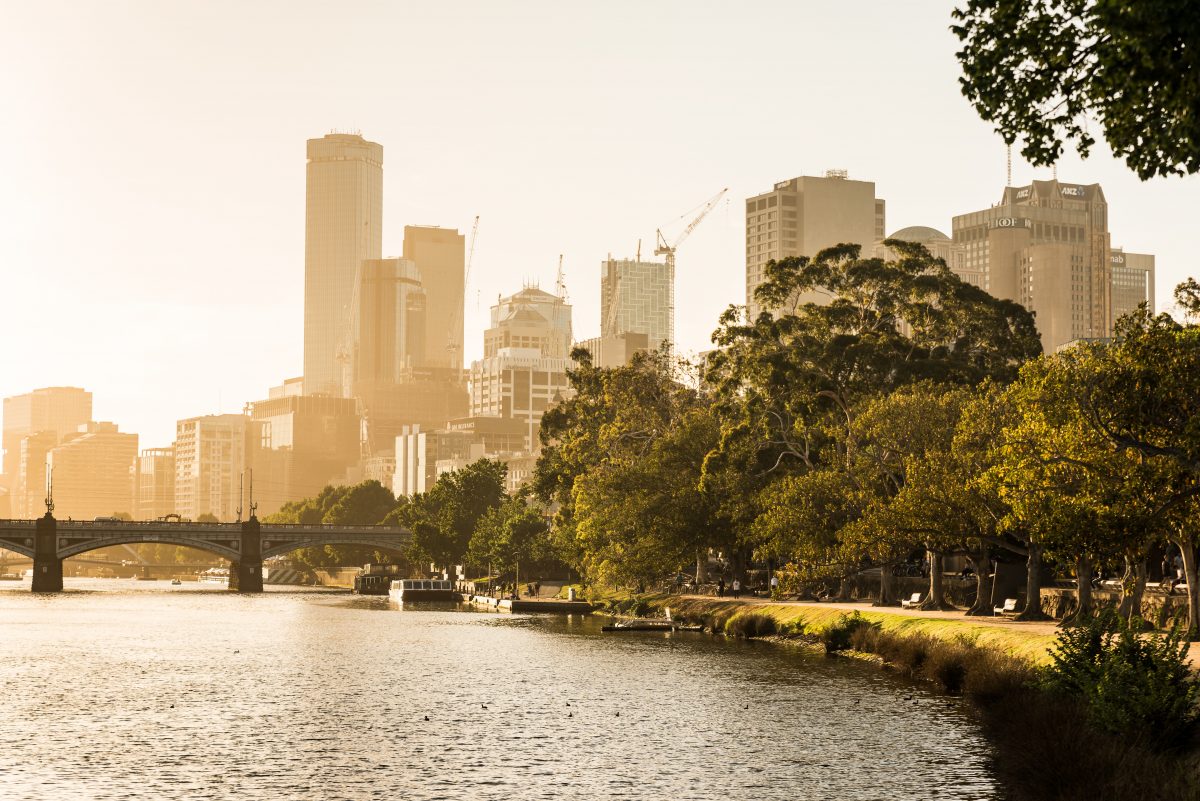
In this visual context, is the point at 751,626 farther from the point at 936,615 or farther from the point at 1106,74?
the point at 1106,74

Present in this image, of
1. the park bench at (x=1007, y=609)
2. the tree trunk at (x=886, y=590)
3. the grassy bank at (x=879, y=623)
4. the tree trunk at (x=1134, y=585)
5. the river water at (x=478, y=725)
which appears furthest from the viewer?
the tree trunk at (x=886, y=590)

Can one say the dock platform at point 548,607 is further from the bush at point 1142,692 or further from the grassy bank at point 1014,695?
the bush at point 1142,692

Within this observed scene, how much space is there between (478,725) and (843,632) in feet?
103

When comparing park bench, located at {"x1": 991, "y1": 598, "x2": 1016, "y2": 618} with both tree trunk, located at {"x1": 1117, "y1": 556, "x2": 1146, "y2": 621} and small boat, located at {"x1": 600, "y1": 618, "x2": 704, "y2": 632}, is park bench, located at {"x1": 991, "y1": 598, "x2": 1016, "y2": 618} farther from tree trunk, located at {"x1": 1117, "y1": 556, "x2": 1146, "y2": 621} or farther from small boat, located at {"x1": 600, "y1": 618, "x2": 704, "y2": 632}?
small boat, located at {"x1": 600, "y1": 618, "x2": 704, "y2": 632}

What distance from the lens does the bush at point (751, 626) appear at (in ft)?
312

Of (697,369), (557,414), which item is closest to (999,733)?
(697,369)

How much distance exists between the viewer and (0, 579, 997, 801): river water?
140ft

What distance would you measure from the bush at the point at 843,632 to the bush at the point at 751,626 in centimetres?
1101

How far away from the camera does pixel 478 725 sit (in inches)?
2216

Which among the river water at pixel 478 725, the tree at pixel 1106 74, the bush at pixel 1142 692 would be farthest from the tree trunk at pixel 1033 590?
the tree at pixel 1106 74

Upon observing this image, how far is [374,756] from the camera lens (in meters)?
48.5

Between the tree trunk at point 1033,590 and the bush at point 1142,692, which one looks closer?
the bush at point 1142,692

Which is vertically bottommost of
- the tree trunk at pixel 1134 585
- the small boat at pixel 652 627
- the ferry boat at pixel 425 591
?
the ferry boat at pixel 425 591

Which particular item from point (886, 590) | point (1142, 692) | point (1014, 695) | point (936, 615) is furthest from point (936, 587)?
point (1142, 692)
